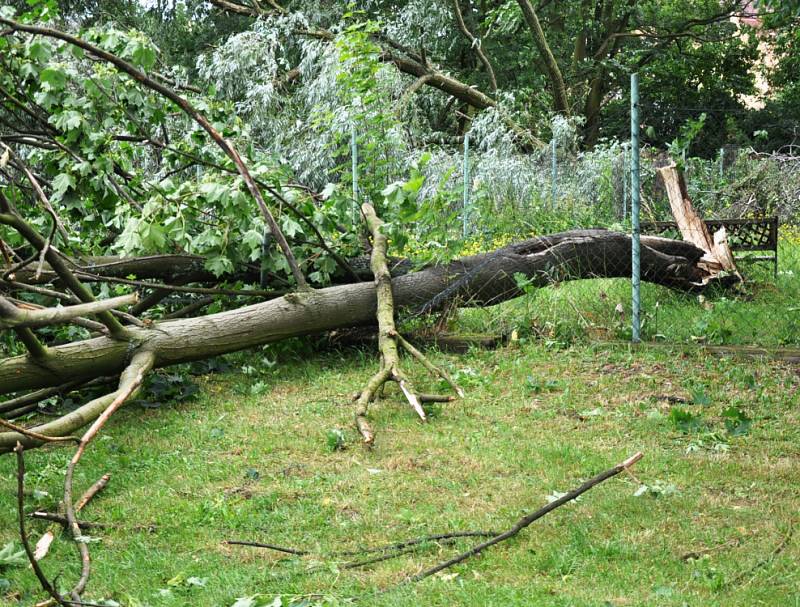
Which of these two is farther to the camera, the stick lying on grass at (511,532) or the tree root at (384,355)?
the tree root at (384,355)

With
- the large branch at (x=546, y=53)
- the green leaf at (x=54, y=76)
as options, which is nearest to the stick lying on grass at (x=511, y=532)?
the green leaf at (x=54, y=76)

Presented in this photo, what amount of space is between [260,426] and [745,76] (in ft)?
95.7

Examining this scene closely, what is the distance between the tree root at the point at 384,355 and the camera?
16.2ft

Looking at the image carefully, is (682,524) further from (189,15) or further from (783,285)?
(189,15)

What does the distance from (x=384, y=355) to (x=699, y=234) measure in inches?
182

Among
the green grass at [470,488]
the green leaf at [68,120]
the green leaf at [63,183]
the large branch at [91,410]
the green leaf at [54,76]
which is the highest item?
the green leaf at [54,76]

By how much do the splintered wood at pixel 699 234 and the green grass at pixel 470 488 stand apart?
2.45 metres

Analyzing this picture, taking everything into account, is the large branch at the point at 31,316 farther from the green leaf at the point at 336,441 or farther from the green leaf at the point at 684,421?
the green leaf at the point at 684,421

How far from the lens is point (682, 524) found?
3.44 meters

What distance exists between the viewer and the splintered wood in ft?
26.9

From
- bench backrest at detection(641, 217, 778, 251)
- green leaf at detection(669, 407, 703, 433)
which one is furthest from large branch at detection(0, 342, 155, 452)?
bench backrest at detection(641, 217, 778, 251)

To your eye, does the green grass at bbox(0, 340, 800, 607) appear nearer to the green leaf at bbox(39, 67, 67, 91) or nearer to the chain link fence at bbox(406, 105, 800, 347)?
the chain link fence at bbox(406, 105, 800, 347)

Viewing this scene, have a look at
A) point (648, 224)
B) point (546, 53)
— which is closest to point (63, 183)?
point (648, 224)

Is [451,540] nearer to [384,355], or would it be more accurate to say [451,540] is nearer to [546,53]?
[384,355]
